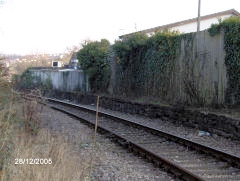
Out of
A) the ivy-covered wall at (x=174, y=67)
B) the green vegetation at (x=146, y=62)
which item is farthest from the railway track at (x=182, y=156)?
the green vegetation at (x=146, y=62)

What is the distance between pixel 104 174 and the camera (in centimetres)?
698

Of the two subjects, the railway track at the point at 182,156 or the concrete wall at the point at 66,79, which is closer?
the railway track at the point at 182,156

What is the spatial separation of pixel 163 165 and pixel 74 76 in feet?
82.4

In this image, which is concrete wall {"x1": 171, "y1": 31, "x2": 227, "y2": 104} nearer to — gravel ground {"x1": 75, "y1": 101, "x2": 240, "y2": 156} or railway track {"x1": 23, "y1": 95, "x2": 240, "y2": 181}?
gravel ground {"x1": 75, "y1": 101, "x2": 240, "y2": 156}

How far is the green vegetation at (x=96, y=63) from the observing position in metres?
25.5

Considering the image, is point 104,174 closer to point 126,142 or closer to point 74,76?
point 126,142

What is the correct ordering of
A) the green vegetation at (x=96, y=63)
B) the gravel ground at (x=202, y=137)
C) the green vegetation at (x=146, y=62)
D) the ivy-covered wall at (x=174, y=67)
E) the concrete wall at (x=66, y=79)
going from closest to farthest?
1. the gravel ground at (x=202, y=137)
2. the ivy-covered wall at (x=174, y=67)
3. the green vegetation at (x=146, y=62)
4. the green vegetation at (x=96, y=63)
5. the concrete wall at (x=66, y=79)

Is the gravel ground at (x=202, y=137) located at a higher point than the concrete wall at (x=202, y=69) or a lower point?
lower

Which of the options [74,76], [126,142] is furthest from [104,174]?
[74,76]

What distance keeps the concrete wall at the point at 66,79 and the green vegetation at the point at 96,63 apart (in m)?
1.88

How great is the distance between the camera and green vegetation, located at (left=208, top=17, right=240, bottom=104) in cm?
1288
